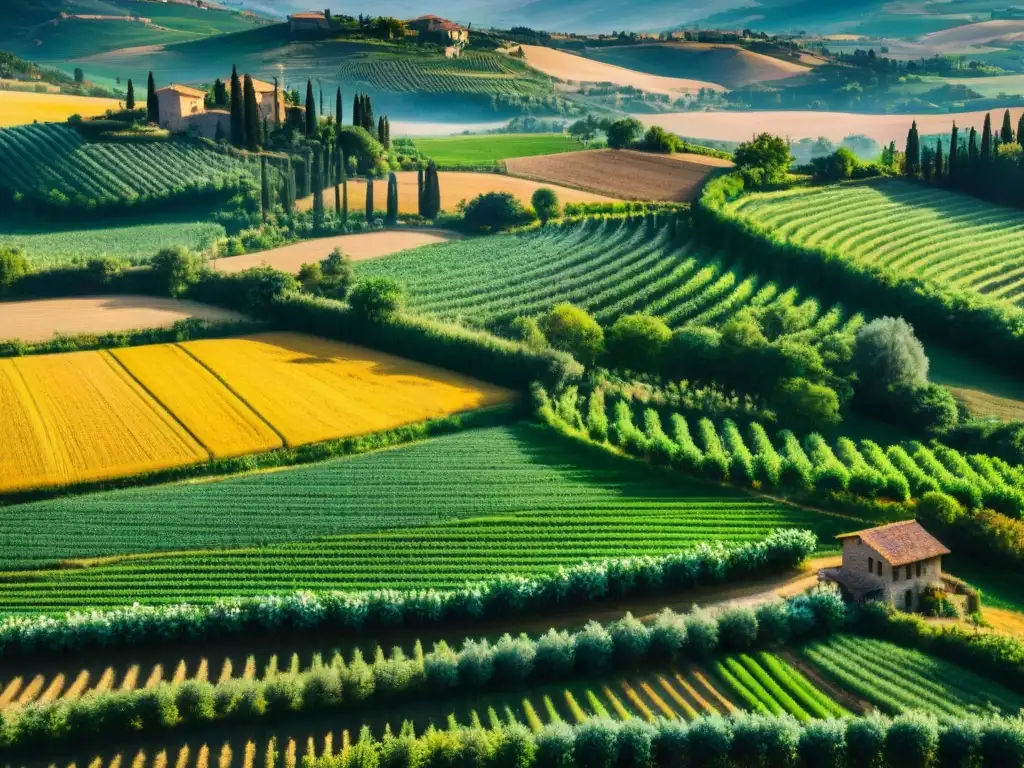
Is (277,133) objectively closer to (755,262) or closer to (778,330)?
(755,262)

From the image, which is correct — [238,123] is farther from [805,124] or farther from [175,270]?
[805,124]

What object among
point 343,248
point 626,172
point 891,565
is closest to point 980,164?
point 626,172

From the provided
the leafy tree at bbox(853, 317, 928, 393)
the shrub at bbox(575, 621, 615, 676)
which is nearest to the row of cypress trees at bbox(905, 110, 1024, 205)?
the leafy tree at bbox(853, 317, 928, 393)

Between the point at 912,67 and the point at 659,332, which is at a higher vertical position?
the point at 912,67

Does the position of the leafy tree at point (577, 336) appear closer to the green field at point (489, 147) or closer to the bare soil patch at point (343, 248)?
the bare soil patch at point (343, 248)

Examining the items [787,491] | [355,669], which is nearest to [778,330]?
[787,491]

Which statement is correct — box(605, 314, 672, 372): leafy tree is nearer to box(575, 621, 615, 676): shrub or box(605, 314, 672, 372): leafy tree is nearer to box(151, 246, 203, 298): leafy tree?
box(151, 246, 203, 298): leafy tree

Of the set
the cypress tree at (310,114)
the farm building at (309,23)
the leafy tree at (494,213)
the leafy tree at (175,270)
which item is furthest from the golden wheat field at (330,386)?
the farm building at (309,23)
